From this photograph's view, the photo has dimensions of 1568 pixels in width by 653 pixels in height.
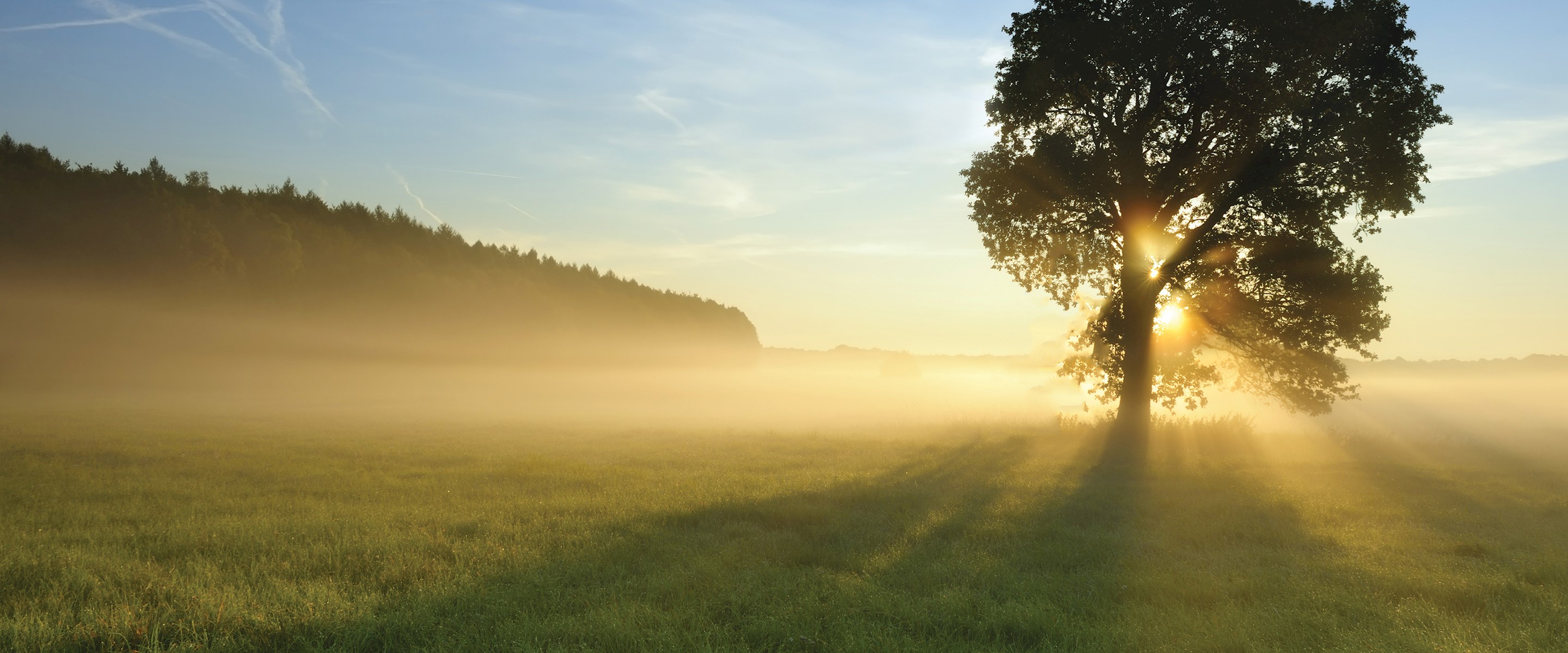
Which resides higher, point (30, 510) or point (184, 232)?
point (184, 232)

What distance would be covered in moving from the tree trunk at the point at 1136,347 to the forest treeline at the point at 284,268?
52.1 m

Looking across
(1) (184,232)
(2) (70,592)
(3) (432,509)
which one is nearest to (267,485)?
(3) (432,509)

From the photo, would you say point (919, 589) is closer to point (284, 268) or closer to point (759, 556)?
point (759, 556)

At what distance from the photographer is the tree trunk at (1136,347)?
22125 millimetres

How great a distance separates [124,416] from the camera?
2642 cm

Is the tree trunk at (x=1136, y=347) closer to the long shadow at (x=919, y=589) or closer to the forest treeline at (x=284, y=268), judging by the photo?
the long shadow at (x=919, y=589)

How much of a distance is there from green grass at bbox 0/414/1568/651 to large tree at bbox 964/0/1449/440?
5.94m

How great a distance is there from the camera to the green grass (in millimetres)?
6055

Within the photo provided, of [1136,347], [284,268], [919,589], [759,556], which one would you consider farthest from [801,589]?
[284,268]

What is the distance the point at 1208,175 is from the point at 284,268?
5807 cm

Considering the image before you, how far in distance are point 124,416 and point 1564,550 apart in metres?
36.0

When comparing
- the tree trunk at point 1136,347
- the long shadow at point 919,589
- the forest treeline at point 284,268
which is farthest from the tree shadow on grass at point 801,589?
the forest treeline at point 284,268

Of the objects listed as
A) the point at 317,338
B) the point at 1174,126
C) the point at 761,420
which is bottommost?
the point at 761,420

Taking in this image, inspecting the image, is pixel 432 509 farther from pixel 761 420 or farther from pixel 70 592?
pixel 761 420
